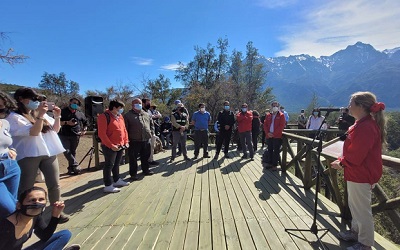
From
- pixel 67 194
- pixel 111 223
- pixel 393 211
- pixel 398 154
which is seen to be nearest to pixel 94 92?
pixel 67 194

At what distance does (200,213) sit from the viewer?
3350mm

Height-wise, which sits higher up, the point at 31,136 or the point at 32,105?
the point at 32,105

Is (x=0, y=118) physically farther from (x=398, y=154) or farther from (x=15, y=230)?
(x=398, y=154)

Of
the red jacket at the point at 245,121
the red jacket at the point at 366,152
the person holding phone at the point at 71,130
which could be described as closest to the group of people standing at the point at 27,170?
the red jacket at the point at 366,152

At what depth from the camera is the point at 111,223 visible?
3.12 meters

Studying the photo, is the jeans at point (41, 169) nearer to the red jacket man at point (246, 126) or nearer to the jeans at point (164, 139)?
the red jacket man at point (246, 126)

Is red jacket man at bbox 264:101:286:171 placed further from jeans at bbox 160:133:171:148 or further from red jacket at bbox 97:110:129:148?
jeans at bbox 160:133:171:148

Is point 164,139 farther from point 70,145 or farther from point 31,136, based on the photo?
point 31,136

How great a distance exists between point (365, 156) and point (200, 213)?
2095 millimetres

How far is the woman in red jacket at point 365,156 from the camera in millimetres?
2252

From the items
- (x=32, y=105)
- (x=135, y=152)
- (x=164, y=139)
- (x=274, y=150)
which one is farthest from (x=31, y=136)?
(x=164, y=139)

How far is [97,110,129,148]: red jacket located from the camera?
13.5 ft

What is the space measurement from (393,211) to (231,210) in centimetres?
183

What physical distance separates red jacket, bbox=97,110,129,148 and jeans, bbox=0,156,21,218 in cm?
209
